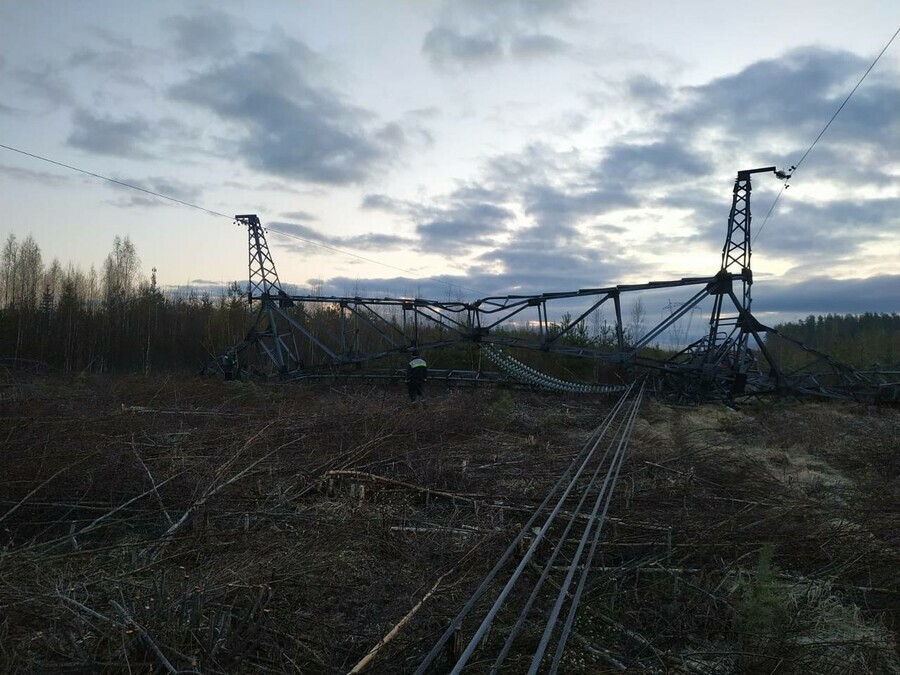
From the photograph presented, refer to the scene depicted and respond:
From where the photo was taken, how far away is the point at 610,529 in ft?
17.5

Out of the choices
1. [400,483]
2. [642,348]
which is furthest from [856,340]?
[400,483]

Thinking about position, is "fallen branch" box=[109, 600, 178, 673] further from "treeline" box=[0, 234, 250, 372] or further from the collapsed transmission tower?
"treeline" box=[0, 234, 250, 372]

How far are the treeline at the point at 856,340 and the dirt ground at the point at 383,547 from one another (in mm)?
12019

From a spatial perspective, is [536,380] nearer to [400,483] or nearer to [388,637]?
[400,483]

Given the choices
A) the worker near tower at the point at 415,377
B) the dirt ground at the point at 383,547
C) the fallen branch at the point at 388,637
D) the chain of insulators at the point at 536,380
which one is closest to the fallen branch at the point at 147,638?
the dirt ground at the point at 383,547

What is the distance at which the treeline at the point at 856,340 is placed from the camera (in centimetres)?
2925

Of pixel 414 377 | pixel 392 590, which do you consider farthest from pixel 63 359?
pixel 392 590

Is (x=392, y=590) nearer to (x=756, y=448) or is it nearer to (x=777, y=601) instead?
(x=777, y=601)

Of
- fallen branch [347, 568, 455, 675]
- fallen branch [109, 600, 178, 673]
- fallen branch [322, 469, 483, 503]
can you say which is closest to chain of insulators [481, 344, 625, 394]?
fallen branch [322, 469, 483, 503]

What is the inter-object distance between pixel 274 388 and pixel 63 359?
19.9 m

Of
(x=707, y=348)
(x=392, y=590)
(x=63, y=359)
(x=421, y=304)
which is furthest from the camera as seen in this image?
(x=63, y=359)

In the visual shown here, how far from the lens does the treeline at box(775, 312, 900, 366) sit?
96.0 ft

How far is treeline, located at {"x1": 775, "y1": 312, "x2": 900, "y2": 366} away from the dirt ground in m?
12.0

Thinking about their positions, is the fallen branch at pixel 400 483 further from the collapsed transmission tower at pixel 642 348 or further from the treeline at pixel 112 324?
the treeline at pixel 112 324
